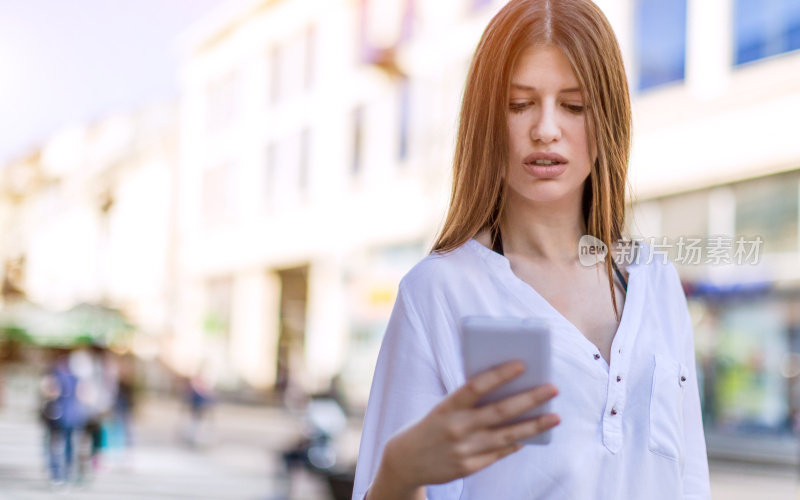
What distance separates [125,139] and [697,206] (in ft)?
130

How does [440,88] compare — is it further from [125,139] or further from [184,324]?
[125,139]

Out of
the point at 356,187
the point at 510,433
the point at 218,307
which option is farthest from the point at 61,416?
the point at 218,307

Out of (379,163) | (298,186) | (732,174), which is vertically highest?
(379,163)

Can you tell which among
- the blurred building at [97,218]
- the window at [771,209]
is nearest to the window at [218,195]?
the blurred building at [97,218]

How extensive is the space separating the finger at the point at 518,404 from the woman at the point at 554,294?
24 centimetres

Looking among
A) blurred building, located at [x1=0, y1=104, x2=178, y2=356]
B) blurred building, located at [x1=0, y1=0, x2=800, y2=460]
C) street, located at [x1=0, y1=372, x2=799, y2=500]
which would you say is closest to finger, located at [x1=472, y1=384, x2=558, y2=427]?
blurred building, located at [x1=0, y1=0, x2=800, y2=460]

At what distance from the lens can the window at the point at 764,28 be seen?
1402 cm

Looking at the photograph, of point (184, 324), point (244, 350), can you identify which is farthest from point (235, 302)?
point (184, 324)

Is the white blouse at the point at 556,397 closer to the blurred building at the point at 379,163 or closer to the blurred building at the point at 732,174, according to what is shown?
the blurred building at the point at 379,163

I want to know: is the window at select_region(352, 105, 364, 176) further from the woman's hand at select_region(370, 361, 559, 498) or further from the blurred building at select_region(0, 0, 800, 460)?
the woman's hand at select_region(370, 361, 559, 498)

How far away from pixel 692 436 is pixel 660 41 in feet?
51.2

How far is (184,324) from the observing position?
121 feet

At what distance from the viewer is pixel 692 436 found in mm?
1517

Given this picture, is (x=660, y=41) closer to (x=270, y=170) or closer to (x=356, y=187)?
(x=356, y=187)
